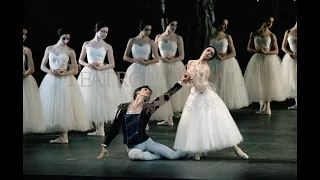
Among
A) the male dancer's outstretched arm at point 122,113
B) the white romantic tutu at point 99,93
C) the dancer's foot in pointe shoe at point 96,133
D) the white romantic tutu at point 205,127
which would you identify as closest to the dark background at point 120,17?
the white romantic tutu at point 99,93

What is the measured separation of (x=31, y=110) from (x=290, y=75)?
398cm

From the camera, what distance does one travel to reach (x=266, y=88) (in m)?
10.9

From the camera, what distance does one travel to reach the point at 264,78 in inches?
434

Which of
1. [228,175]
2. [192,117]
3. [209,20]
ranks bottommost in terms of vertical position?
[228,175]

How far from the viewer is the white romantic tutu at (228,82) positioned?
35.1 feet

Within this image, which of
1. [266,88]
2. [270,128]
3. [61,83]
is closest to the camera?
[61,83]

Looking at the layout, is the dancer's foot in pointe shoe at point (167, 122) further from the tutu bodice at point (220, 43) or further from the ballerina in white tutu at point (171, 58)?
the tutu bodice at point (220, 43)

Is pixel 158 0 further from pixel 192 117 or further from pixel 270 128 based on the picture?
pixel 192 117

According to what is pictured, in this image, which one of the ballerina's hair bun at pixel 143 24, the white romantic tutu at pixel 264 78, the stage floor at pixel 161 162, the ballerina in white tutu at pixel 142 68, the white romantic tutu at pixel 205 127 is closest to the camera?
the stage floor at pixel 161 162

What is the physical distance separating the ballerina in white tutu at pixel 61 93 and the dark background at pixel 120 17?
29.9 inches

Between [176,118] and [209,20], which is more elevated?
[209,20]

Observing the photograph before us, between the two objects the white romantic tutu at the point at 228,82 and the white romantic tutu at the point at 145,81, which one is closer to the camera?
the white romantic tutu at the point at 145,81
